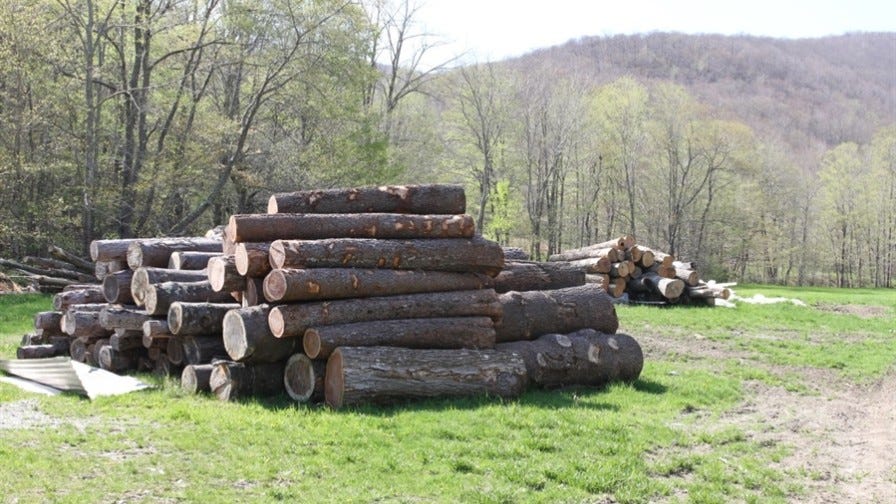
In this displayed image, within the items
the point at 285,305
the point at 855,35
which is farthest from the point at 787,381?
the point at 855,35

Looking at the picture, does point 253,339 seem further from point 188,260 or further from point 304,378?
point 188,260

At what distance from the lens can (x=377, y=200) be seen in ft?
36.3

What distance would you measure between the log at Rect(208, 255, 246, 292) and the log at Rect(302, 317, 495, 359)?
4.30ft

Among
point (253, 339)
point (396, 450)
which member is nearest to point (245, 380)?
point (253, 339)

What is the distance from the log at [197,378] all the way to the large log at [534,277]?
178 inches

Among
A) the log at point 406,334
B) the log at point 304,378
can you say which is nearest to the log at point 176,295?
the log at point 304,378

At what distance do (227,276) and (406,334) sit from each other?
2290mm

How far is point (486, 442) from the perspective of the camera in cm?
754

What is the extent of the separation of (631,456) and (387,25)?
1703 inches

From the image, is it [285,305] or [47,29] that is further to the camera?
[47,29]

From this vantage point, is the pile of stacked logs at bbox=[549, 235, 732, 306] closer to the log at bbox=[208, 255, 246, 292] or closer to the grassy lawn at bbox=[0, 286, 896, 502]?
the grassy lawn at bbox=[0, 286, 896, 502]

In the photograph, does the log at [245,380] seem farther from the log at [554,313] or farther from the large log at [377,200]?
the log at [554,313]

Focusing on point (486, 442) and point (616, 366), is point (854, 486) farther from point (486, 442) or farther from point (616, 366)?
point (616, 366)

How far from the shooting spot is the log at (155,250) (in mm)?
11875
